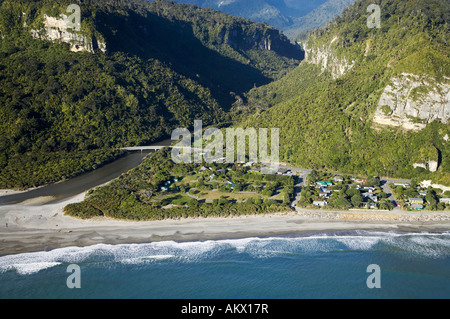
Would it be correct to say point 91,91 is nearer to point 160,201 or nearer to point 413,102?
point 160,201

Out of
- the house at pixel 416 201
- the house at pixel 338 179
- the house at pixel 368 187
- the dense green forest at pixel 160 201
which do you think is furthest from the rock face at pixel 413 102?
the dense green forest at pixel 160 201

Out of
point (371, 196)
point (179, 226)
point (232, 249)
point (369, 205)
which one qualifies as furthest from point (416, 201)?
point (179, 226)

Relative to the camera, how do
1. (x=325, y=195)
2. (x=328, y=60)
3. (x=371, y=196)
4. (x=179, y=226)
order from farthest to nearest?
1. (x=328, y=60)
2. (x=325, y=195)
3. (x=371, y=196)
4. (x=179, y=226)

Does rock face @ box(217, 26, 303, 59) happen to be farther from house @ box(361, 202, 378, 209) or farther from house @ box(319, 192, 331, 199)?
house @ box(361, 202, 378, 209)

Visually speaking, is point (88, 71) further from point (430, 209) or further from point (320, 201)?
point (430, 209)

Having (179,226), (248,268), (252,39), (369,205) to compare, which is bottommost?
(248,268)
